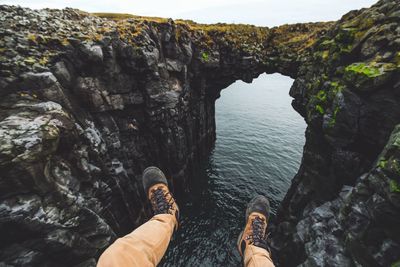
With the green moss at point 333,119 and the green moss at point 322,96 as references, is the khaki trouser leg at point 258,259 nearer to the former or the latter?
the green moss at point 333,119

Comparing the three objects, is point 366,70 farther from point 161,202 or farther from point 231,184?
point 231,184

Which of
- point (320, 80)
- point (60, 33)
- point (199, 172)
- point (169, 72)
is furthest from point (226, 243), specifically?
point (60, 33)

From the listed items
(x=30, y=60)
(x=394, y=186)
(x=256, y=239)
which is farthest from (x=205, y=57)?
(x=394, y=186)

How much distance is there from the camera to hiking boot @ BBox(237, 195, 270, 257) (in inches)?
355

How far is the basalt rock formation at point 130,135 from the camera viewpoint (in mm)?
6793

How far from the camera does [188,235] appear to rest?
16.5 meters

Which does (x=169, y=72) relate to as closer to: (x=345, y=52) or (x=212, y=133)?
(x=345, y=52)

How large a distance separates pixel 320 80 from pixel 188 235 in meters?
15.8

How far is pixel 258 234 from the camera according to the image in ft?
32.2

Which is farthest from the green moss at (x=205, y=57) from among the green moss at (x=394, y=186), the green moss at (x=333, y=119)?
the green moss at (x=394, y=186)

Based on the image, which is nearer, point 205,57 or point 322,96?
point 322,96

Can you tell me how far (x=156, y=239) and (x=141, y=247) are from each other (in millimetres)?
792

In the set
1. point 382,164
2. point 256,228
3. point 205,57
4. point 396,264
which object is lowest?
point 256,228

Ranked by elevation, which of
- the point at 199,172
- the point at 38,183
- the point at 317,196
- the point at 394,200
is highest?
the point at 394,200
